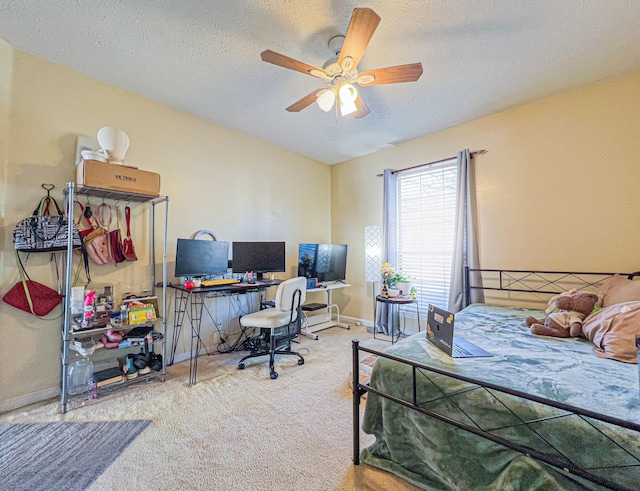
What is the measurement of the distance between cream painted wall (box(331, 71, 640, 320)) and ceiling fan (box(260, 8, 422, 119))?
186 centimetres

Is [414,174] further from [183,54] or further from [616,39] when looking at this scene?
[183,54]

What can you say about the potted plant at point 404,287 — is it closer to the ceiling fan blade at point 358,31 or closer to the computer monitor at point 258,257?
the computer monitor at point 258,257

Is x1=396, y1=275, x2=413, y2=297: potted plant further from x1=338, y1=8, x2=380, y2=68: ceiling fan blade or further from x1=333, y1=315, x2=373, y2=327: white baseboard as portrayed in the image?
x1=338, y1=8, x2=380, y2=68: ceiling fan blade

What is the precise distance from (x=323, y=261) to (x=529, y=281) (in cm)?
258

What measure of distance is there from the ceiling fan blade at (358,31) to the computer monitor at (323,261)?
2.62 metres

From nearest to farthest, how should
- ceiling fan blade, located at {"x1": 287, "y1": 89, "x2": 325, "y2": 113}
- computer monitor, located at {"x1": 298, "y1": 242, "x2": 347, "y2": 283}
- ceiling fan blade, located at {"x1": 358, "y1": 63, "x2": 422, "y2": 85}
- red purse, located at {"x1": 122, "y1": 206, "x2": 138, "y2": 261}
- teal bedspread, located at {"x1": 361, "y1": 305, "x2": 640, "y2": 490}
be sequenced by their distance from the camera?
1. teal bedspread, located at {"x1": 361, "y1": 305, "x2": 640, "y2": 490}
2. ceiling fan blade, located at {"x1": 358, "y1": 63, "x2": 422, "y2": 85}
3. ceiling fan blade, located at {"x1": 287, "y1": 89, "x2": 325, "y2": 113}
4. red purse, located at {"x1": 122, "y1": 206, "x2": 138, "y2": 261}
5. computer monitor, located at {"x1": 298, "y1": 242, "x2": 347, "y2": 283}

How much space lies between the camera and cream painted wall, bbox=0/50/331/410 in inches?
84.0

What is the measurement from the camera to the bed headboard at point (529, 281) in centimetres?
262

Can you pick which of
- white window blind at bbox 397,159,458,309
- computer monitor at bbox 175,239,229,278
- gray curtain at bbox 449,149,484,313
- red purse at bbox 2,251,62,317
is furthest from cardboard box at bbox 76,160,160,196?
gray curtain at bbox 449,149,484,313

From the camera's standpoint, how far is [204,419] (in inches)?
77.1

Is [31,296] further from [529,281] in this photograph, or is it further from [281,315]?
[529,281]

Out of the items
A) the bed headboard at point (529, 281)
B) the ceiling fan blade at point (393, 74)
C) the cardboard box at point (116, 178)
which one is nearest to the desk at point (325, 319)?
the bed headboard at point (529, 281)

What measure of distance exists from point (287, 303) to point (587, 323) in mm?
2366

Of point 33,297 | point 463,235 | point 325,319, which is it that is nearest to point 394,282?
point 463,235
